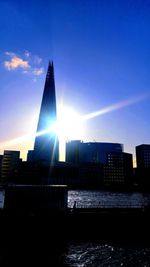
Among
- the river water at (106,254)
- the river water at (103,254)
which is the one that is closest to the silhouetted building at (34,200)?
the river water at (103,254)

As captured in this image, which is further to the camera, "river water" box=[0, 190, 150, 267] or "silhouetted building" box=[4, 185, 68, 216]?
"silhouetted building" box=[4, 185, 68, 216]

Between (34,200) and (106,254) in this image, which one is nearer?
(106,254)

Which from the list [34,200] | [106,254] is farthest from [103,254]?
[34,200]

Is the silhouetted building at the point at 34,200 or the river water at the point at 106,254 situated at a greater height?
the silhouetted building at the point at 34,200

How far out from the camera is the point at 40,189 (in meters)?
45.9

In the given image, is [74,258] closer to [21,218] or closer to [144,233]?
[21,218]

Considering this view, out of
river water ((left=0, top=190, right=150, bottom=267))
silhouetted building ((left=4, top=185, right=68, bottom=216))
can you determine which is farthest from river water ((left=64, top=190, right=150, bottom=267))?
silhouetted building ((left=4, top=185, right=68, bottom=216))

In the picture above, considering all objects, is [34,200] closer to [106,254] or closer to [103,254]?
[103,254]

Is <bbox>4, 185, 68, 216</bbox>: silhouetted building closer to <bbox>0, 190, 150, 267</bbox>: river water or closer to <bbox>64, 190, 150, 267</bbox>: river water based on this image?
<bbox>0, 190, 150, 267</bbox>: river water

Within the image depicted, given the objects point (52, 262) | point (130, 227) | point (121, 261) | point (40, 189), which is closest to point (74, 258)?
Result: point (52, 262)

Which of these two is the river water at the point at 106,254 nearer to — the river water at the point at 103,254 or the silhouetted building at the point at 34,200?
the river water at the point at 103,254

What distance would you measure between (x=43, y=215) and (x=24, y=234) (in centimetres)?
487

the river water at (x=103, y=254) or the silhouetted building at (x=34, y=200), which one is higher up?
the silhouetted building at (x=34, y=200)

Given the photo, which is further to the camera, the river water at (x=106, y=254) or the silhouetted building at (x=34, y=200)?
the silhouetted building at (x=34, y=200)
